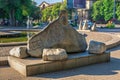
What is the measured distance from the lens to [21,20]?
5047 centimetres

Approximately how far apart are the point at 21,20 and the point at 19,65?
43170 mm

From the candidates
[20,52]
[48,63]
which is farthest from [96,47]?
[20,52]

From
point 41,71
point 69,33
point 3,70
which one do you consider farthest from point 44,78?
point 69,33

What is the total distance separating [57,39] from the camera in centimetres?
900

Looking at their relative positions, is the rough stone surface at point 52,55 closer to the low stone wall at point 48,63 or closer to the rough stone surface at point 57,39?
the low stone wall at point 48,63

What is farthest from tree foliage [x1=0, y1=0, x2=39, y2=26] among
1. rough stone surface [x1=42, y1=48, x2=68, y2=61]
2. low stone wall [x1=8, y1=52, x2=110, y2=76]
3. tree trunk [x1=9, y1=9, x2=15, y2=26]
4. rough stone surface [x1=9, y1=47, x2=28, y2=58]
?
rough stone surface [x1=42, y1=48, x2=68, y2=61]

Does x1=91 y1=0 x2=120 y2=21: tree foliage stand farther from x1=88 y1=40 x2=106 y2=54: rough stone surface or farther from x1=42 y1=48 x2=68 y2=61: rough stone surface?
x1=42 y1=48 x2=68 y2=61: rough stone surface

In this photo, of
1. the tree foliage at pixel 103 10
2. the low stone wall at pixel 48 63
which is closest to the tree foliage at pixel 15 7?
the tree foliage at pixel 103 10

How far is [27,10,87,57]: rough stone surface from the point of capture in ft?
27.9

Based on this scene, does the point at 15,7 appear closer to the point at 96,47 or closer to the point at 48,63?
the point at 96,47

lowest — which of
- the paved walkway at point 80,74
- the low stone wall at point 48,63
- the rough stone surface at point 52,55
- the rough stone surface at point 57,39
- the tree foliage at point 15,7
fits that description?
the paved walkway at point 80,74

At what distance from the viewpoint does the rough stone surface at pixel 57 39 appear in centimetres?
851

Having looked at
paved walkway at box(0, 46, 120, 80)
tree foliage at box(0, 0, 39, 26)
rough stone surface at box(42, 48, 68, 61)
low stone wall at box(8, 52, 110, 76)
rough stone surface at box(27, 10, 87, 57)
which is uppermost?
tree foliage at box(0, 0, 39, 26)

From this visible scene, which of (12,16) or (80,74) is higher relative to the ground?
(12,16)
